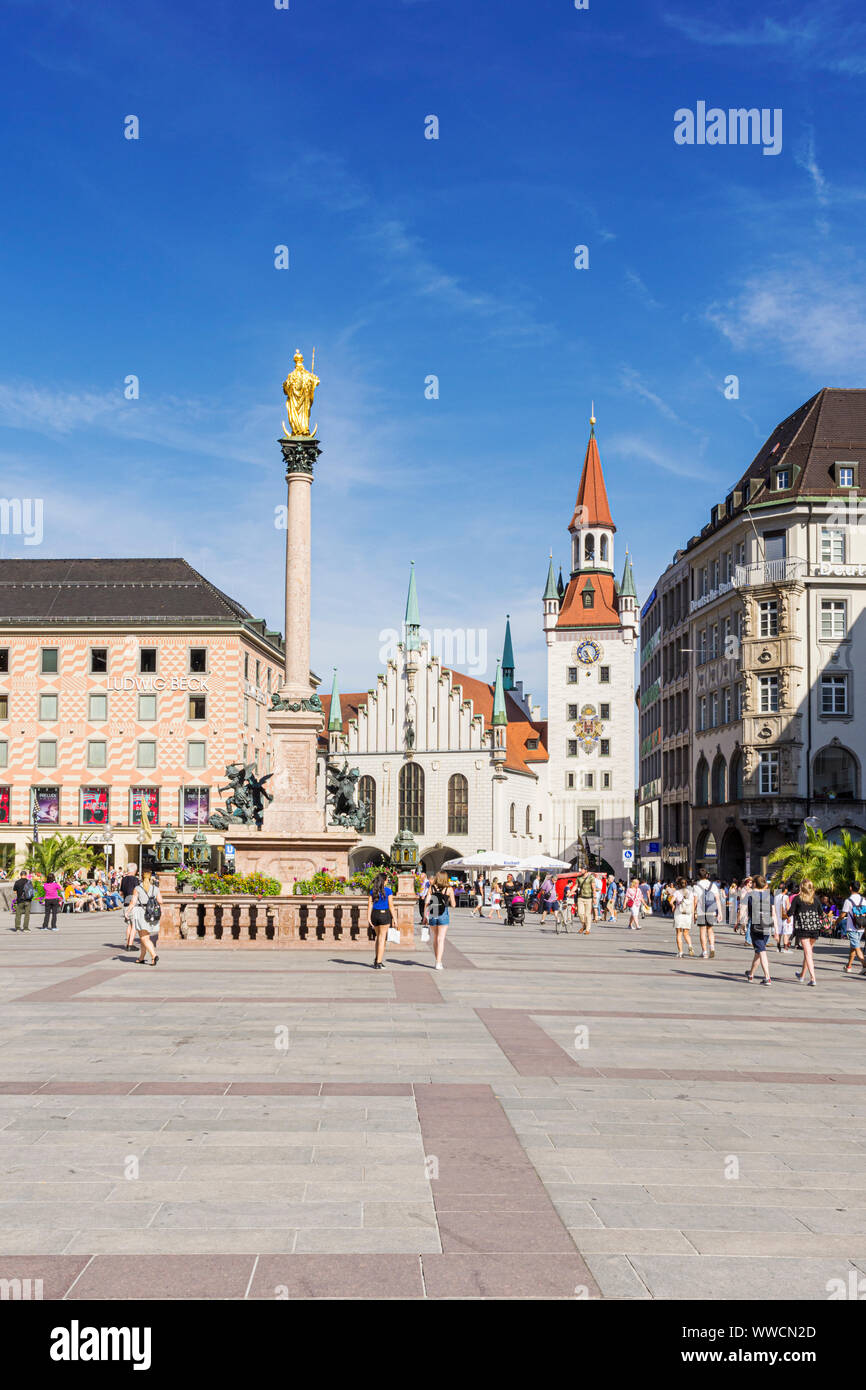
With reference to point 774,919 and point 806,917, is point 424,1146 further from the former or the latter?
point 774,919

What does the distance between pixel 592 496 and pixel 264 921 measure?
97601 mm

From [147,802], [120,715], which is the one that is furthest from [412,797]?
[120,715]

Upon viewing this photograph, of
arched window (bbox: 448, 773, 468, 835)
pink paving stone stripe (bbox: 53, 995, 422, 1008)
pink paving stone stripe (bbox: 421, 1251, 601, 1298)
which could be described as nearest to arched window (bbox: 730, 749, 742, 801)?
arched window (bbox: 448, 773, 468, 835)

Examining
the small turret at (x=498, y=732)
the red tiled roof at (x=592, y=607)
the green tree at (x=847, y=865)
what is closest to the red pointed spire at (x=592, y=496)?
the red tiled roof at (x=592, y=607)

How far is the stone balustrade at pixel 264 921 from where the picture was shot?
2652cm

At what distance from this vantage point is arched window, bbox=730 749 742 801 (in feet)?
199

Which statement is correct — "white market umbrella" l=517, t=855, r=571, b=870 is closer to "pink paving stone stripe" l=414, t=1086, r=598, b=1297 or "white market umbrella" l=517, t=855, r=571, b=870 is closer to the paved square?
the paved square

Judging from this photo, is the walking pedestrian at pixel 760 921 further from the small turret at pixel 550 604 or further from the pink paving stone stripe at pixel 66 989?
the small turret at pixel 550 604

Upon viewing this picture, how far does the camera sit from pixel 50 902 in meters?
34.7

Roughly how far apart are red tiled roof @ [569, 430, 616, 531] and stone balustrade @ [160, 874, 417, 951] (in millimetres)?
94421
